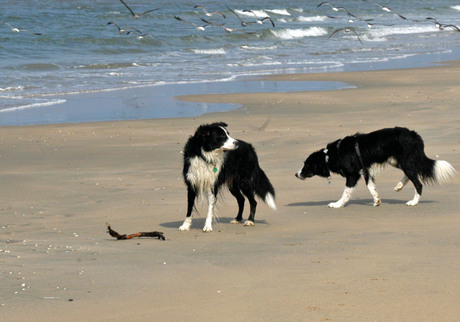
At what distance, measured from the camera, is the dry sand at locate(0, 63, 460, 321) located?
584 centimetres

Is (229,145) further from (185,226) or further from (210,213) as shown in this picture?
(185,226)

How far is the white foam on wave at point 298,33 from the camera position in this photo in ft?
155

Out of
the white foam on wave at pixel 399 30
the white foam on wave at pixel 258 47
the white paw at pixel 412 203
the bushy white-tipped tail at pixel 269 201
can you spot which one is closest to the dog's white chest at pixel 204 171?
the bushy white-tipped tail at pixel 269 201

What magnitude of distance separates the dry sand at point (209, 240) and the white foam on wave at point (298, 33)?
104 feet

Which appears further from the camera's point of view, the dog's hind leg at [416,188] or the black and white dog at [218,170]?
the dog's hind leg at [416,188]

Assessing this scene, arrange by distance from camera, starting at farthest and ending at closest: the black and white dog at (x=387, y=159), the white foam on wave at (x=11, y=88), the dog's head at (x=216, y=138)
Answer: the white foam on wave at (x=11, y=88) < the black and white dog at (x=387, y=159) < the dog's head at (x=216, y=138)

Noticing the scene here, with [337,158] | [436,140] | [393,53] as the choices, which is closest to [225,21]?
[393,53]

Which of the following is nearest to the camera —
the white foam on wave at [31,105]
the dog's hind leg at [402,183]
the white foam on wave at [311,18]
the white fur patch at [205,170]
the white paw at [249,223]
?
the white fur patch at [205,170]

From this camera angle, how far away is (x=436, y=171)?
10.1 meters

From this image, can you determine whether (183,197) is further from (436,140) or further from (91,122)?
(91,122)

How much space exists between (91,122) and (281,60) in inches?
658

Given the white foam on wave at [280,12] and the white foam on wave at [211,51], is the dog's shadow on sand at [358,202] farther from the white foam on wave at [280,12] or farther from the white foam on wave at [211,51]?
the white foam on wave at [280,12]

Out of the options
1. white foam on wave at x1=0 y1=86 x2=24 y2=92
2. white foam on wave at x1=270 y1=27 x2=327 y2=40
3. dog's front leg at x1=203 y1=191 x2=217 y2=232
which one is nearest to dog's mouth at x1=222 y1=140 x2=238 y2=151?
dog's front leg at x1=203 y1=191 x2=217 y2=232

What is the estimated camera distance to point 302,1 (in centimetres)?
8919
